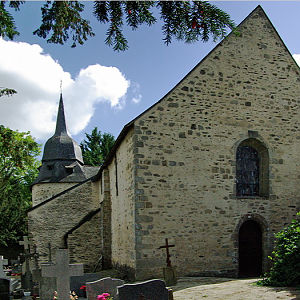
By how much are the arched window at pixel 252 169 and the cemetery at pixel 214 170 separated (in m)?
0.04

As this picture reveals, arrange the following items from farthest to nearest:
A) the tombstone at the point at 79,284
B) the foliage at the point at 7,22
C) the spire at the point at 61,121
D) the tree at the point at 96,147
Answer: the tree at the point at 96,147 < the spire at the point at 61,121 < the tombstone at the point at 79,284 < the foliage at the point at 7,22

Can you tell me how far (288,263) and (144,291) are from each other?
15.7 feet

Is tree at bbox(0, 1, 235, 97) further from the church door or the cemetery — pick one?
the church door

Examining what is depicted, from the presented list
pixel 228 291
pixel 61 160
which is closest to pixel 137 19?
pixel 228 291

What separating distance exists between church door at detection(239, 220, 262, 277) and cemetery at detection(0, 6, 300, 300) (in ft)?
0.11

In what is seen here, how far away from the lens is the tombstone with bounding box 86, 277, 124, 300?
7426 mm

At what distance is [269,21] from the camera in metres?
14.2

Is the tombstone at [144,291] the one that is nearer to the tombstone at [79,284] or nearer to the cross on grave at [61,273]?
the cross on grave at [61,273]

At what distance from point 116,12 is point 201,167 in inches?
359

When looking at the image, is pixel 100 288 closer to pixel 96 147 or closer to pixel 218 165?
pixel 218 165

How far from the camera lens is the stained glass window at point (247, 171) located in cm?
1342

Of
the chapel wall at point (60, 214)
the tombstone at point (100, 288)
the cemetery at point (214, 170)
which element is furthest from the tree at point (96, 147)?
the tombstone at point (100, 288)

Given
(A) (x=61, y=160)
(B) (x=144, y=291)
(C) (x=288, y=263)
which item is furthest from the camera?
(A) (x=61, y=160)

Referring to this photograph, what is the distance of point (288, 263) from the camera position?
964 centimetres
